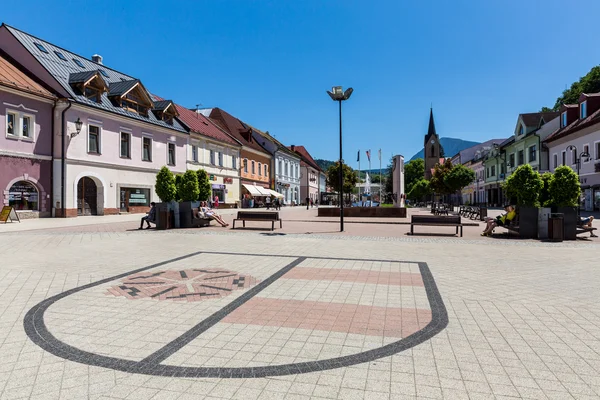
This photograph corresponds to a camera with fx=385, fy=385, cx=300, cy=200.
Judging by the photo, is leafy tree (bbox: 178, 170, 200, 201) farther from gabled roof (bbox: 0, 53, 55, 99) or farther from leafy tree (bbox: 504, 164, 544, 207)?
gabled roof (bbox: 0, 53, 55, 99)

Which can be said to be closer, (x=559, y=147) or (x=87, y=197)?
(x=87, y=197)

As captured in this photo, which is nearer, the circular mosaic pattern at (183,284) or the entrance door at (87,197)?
the circular mosaic pattern at (183,284)

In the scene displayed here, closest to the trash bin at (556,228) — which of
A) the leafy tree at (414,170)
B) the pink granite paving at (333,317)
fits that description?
the pink granite paving at (333,317)

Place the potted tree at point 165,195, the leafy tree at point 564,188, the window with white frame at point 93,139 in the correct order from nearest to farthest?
the leafy tree at point 564,188
the potted tree at point 165,195
the window with white frame at point 93,139

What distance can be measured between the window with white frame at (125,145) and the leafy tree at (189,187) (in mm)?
14571

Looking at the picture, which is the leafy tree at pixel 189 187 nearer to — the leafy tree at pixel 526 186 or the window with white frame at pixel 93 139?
the leafy tree at pixel 526 186

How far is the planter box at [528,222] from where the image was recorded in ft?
43.1

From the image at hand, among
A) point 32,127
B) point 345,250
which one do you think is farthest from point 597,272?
point 32,127

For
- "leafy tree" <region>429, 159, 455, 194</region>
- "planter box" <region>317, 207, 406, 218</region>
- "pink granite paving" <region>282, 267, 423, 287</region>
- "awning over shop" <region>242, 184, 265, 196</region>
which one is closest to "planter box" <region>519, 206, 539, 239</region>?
"pink granite paving" <region>282, 267, 423, 287</region>

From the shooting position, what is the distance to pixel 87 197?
2697cm

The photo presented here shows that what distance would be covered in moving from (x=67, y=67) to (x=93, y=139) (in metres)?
5.87

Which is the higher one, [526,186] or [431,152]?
[431,152]

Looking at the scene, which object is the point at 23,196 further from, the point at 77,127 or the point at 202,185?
the point at 202,185

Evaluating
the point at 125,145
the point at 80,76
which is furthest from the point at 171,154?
the point at 80,76
